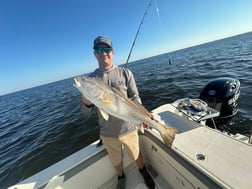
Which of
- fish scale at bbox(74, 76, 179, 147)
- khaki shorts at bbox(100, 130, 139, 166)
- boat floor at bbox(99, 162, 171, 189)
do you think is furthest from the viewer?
boat floor at bbox(99, 162, 171, 189)

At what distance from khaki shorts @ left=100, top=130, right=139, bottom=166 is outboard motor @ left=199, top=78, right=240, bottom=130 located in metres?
3.01

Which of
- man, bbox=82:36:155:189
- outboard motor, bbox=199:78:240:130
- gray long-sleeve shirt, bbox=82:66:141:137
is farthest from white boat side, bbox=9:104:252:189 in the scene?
outboard motor, bbox=199:78:240:130

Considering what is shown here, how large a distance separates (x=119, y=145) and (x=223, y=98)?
3633 mm

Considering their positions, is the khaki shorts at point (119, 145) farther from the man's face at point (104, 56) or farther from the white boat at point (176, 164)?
the man's face at point (104, 56)

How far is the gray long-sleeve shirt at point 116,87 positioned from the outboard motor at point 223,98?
3275 millimetres

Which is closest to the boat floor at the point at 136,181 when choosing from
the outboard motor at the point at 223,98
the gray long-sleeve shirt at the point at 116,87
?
the gray long-sleeve shirt at the point at 116,87

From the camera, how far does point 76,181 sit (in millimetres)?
2248

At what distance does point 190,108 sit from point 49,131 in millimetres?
8151

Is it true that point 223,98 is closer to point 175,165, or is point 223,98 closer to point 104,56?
point 175,165

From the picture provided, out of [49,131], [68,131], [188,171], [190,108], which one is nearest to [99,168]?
[188,171]

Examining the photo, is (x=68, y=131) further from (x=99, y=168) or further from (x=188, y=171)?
(x=188, y=171)

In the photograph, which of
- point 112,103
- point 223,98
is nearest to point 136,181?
point 112,103

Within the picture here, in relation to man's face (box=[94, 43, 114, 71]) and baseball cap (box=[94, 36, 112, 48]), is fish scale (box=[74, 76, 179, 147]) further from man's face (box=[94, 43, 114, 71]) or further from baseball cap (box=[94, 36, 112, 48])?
baseball cap (box=[94, 36, 112, 48])

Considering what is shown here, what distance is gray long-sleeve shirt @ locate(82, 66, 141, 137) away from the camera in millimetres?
2039
